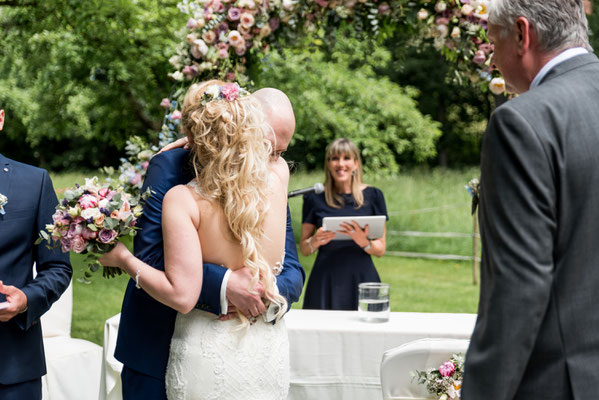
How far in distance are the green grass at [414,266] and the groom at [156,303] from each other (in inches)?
235

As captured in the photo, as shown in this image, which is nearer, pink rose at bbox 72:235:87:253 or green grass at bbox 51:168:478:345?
pink rose at bbox 72:235:87:253

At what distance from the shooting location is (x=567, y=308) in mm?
1618

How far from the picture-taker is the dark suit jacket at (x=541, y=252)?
1.58 metres

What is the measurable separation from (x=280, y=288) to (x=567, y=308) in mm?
1169

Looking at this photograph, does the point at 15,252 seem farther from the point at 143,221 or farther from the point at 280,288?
the point at 280,288

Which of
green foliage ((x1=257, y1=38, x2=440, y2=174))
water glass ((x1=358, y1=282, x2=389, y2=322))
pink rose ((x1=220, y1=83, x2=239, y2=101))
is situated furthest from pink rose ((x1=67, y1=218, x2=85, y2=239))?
green foliage ((x1=257, y1=38, x2=440, y2=174))

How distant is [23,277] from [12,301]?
0.60ft

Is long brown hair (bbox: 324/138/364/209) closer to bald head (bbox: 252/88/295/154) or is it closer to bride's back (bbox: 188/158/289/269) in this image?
bald head (bbox: 252/88/295/154)

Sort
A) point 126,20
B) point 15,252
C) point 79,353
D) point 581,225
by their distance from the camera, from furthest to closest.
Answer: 1. point 126,20
2. point 79,353
3. point 15,252
4. point 581,225

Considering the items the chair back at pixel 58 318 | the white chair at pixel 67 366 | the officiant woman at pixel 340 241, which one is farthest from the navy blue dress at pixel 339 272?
the chair back at pixel 58 318

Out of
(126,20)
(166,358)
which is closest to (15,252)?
(166,358)

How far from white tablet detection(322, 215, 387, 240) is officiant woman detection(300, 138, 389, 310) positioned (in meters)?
0.07

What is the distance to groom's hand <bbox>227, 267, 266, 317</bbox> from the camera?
2428 mm

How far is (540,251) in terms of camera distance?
158 cm
